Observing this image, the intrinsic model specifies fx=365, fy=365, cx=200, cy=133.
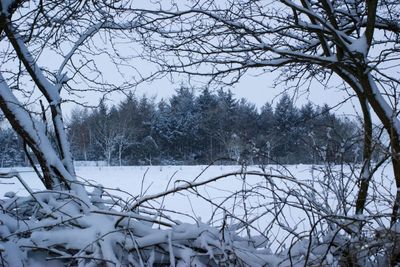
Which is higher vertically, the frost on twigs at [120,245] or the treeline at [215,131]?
the treeline at [215,131]

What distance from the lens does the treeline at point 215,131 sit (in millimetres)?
3072

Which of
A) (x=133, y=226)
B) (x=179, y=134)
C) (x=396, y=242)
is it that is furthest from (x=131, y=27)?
(x=179, y=134)

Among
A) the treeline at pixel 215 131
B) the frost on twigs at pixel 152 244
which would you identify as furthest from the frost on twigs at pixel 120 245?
the treeline at pixel 215 131

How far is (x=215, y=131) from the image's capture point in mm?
4293

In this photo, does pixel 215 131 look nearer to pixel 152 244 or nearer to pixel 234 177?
pixel 234 177

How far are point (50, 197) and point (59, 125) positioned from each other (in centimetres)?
159

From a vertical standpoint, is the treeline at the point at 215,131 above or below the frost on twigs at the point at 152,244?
above

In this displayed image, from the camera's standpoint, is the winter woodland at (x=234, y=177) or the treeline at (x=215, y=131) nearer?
the winter woodland at (x=234, y=177)

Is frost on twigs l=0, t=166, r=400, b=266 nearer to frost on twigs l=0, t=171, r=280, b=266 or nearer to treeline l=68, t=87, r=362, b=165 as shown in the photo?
frost on twigs l=0, t=171, r=280, b=266

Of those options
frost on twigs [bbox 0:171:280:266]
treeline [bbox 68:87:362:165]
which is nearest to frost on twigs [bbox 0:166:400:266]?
frost on twigs [bbox 0:171:280:266]

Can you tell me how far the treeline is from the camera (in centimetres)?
307

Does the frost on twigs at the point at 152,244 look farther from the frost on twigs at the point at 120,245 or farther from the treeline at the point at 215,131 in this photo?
the treeline at the point at 215,131

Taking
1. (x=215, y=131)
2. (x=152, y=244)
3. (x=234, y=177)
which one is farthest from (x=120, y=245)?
(x=215, y=131)

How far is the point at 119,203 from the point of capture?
1.84 meters
